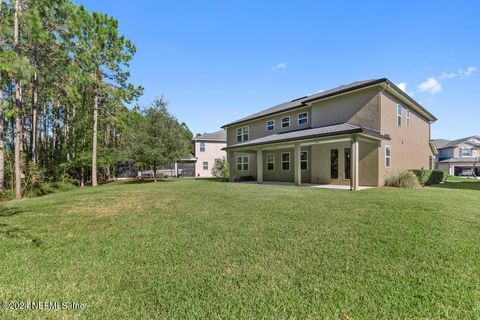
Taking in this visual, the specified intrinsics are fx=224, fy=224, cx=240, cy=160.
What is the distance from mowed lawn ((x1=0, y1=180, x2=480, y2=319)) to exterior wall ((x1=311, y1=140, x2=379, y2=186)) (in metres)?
7.23

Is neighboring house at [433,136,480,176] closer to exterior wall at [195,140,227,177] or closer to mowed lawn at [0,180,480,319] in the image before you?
exterior wall at [195,140,227,177]

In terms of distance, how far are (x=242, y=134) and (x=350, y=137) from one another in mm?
12892

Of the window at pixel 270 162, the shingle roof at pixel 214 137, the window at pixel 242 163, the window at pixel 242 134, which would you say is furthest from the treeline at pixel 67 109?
the shingle roof at pixel 214 137

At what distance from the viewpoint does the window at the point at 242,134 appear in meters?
22.7

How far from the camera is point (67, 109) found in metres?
23.0

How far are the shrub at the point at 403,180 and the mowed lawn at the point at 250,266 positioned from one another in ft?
23.1

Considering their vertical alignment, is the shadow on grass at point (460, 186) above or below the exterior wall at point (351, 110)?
below

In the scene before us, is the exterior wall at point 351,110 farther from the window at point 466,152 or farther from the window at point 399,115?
the window at point 466,152

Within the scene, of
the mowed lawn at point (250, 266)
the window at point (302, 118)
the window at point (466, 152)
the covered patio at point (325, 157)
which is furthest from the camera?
the window at point (466, 152)

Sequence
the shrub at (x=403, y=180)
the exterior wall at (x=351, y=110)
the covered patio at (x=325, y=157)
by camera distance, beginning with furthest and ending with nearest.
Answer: the exterior wall at (x=351, y=110)
the shrub at (x=403, y=180)
the covered patio at (x=325, y=157)

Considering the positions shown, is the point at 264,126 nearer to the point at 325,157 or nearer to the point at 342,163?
the point at 325,157

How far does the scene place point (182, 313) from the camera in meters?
2.32

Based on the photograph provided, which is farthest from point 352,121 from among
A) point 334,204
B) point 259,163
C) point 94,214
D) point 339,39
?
point 94,214

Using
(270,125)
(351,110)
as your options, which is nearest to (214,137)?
(270,125)
